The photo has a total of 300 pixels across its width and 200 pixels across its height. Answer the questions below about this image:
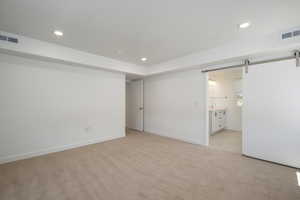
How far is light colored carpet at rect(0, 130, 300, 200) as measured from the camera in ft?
6.25

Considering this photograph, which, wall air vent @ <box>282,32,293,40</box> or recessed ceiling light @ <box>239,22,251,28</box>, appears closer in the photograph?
recessed ceiling light @ <box>239,22,251,28</box>

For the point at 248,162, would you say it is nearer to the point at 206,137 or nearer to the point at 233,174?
the point at 233,174

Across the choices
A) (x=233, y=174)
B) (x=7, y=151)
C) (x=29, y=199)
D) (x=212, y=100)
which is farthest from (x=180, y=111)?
(x=7, y=151)

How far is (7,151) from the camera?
9.55ft

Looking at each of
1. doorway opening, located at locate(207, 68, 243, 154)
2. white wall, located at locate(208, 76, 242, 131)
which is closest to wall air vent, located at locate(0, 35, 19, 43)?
doorway opening, located at locate(207, 68, 243, 154)

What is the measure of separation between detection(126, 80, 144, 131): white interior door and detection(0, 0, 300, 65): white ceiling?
288 cm

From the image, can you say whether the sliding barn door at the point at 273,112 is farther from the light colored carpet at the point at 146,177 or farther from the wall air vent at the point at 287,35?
the wall air vent at the point at 287,35

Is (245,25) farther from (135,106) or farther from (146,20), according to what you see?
(135,106)

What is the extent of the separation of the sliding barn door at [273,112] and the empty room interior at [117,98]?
18mm

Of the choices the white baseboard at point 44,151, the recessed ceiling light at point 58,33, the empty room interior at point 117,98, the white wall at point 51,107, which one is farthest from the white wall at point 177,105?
the recessed ceiling light at point 58,33

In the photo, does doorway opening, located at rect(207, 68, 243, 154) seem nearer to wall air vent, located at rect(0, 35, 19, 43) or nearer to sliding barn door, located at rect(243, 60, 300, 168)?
sliding barn door, located at rect(243, 60, 300, 168)

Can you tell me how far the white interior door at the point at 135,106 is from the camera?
589cm

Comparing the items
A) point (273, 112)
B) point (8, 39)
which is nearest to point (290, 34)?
point (273, 112)

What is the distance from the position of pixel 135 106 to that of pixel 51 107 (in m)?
3.29
